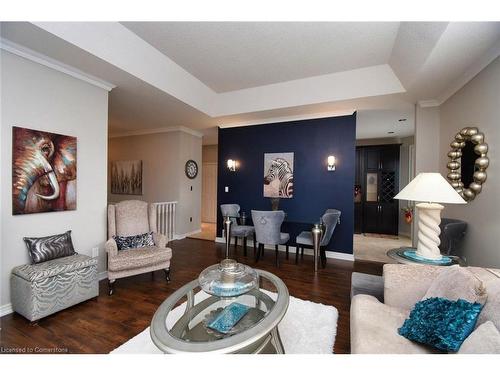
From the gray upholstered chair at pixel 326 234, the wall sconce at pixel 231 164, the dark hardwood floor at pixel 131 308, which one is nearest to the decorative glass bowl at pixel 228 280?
the dark hardwood floor at pixel 131 308

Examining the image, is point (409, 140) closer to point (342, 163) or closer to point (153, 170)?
point (342, 163)

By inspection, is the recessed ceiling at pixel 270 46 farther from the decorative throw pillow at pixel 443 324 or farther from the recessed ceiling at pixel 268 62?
the decorative throw pillow at pixel 443 324

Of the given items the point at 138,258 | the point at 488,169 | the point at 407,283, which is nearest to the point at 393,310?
the point at 407,283

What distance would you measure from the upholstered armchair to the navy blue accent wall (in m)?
2.03

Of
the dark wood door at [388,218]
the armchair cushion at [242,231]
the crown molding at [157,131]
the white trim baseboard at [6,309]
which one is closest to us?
the white trim baseboard at [6,309]

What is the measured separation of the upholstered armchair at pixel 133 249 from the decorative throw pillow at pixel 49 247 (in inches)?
14.5

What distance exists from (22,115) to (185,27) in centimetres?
188

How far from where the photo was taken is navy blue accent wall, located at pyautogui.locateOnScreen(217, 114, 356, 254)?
3955mm

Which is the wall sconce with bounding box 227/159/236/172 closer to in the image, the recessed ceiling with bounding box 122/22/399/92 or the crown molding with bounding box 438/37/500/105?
the recessed ceiling with bounding box 122/22/399/92

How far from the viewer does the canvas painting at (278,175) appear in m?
4.33

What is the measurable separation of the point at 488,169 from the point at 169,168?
17.3 feet

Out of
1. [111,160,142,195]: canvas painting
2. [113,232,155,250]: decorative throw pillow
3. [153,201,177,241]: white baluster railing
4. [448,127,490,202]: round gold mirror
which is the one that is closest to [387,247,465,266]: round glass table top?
[448,127,490,202]: round gold mirror

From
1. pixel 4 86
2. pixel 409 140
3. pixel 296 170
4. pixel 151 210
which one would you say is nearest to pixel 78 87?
pixel 4 86

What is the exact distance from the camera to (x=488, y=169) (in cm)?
224
